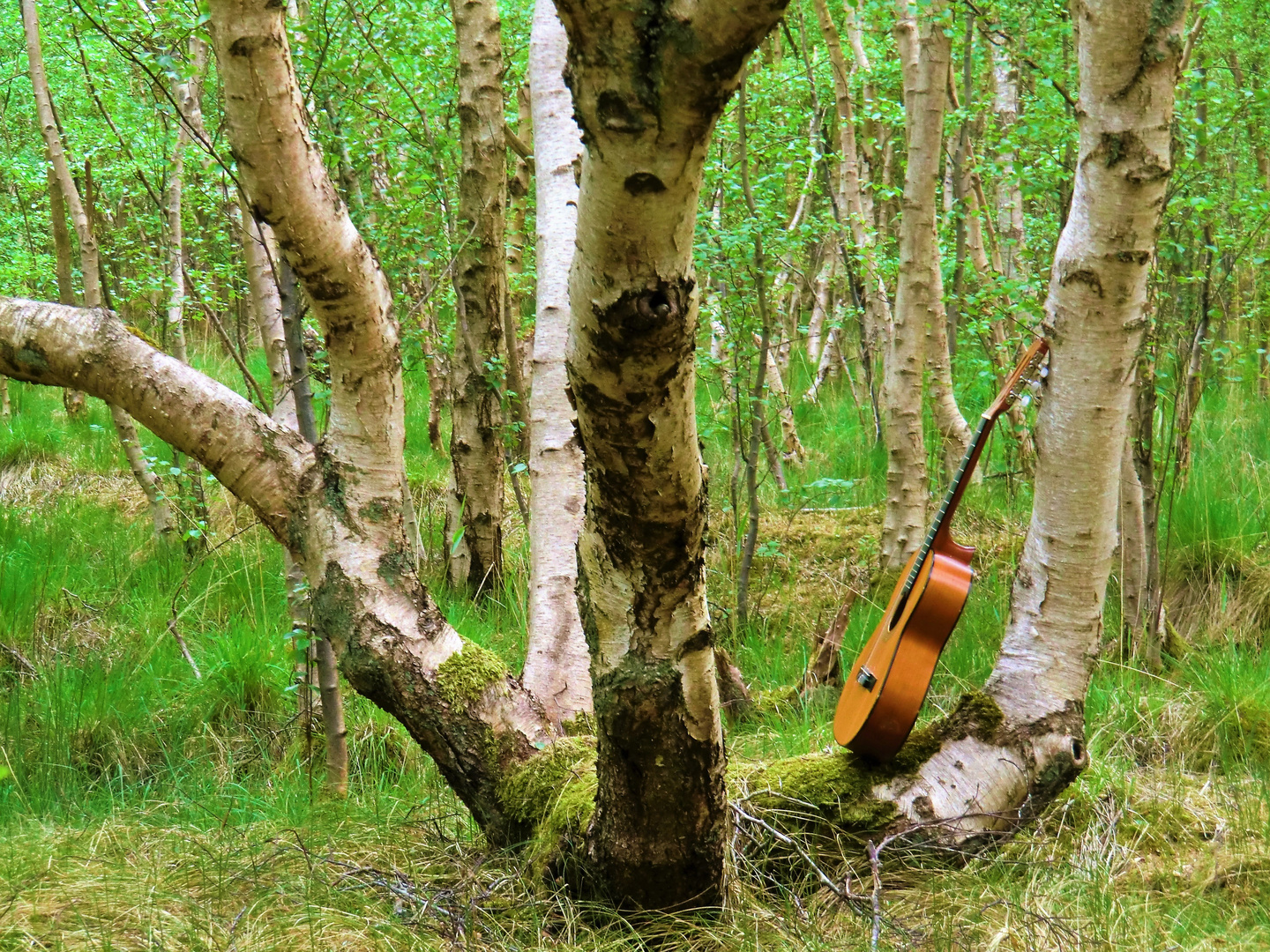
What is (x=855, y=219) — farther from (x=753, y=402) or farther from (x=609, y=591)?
(x=609, y=591)

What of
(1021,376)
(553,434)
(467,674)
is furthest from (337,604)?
(1021,376)

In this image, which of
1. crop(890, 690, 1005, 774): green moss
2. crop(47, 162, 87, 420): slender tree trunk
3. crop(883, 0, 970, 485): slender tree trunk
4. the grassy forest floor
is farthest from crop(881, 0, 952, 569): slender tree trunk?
crop(47, 162, 87, 420): slender tree trunk

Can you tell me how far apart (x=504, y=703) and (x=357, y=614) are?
39cm

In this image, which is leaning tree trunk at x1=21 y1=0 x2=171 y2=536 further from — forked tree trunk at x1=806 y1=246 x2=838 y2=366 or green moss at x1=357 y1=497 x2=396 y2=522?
forked tree trunk at x1=806 y1=246 x2=838 y2=366

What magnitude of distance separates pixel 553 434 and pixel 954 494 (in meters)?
1.15

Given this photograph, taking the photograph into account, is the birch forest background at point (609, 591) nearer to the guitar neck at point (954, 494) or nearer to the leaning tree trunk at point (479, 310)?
the leaning tree trunk at point (479, 310)

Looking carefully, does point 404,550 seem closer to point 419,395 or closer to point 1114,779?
point 1114,779

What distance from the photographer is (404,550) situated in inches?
86.5

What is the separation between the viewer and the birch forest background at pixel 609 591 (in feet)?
Answer: 5.48

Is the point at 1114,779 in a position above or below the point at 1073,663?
below

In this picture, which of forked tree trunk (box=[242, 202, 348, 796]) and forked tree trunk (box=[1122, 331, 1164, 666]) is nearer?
forked tree trunk (box=[242, 202, 348, 796])

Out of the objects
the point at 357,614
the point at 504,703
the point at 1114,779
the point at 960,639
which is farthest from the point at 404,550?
the point at 960,639

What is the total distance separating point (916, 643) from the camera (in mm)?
2229

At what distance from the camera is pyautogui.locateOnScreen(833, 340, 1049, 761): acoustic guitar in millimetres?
2170
